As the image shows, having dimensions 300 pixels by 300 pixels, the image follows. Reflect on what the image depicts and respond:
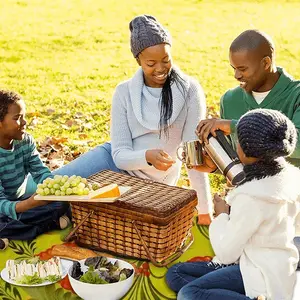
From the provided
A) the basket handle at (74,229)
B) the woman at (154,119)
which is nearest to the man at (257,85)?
the woman at (154,119)

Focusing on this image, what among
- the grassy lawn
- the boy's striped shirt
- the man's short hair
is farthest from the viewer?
the grassy lawn

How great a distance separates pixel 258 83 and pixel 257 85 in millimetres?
23

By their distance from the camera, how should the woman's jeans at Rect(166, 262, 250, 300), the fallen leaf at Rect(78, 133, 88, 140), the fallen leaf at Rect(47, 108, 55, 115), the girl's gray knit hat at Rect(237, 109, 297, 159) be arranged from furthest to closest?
the fallen leaf at Rect(47, 108, 55, 115), the fallen leaf at Rect(78, 133, 88, 140), the woman's jeans at Rect(166, 262, 250, 300), the girl's gray knit hat at Rect(237, 109, 297, 159)

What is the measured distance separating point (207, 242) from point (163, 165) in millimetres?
503

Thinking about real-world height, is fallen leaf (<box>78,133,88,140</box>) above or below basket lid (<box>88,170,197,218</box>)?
below

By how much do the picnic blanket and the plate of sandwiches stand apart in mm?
29

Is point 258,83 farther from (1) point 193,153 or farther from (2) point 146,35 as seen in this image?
(2) point 146,35

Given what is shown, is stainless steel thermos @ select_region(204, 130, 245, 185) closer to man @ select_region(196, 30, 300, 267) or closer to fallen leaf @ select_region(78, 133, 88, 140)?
man @ select_region(196, 30, 300, 267)

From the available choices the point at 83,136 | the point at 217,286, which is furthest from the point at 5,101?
the point at 83,136

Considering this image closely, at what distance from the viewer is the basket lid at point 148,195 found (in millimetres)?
3303

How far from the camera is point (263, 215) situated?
2.57 m

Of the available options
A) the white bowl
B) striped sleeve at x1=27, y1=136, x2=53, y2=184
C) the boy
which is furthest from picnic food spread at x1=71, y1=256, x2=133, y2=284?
striped sleeve at x1=27, y1=136, x2=53, y2=184

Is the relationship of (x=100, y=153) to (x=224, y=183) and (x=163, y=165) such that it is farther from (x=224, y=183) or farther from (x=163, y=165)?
(x=224, y=183)

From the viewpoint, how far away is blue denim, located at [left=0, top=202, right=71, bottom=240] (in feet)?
12.1
